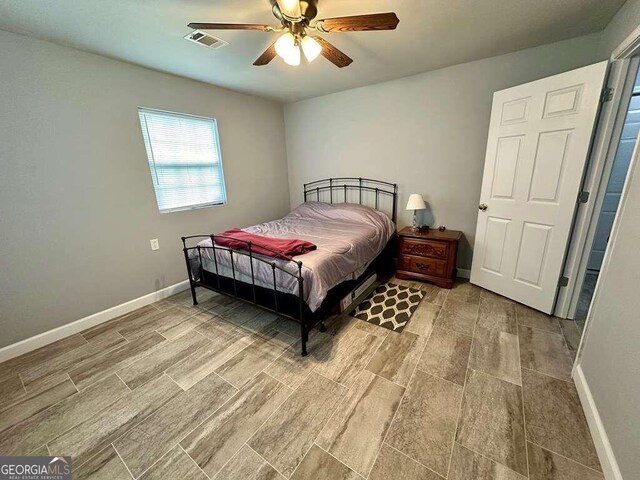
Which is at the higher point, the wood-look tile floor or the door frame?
the door frame

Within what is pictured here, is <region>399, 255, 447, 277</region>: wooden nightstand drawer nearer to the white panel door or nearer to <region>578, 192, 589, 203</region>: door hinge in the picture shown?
the white panel door

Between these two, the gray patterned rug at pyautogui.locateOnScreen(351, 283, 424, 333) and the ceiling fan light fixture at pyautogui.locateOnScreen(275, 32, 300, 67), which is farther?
the gray patterned rug at pyautogui.locateOnScreen(351, 283, 424, 333)

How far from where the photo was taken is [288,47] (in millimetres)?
1710

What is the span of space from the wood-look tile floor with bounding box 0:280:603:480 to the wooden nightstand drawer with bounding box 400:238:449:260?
0.80 m

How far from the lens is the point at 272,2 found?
5.46ft

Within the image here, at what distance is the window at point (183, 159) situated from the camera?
2.89 metres

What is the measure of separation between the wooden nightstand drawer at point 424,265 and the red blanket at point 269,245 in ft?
4.82

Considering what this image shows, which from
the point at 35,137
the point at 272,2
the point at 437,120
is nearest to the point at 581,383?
the point at 437,120

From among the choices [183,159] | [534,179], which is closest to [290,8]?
[183,159]

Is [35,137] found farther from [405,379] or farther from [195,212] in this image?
[405,379]

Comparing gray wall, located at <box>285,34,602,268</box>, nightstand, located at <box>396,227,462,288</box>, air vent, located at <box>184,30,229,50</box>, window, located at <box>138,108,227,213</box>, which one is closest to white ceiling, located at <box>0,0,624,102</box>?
air vent, located at <box>184,30,229,50</box>

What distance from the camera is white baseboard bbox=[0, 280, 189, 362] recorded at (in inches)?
84.4

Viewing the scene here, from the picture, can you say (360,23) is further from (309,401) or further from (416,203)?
(309,401)

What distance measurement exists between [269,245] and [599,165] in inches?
110
